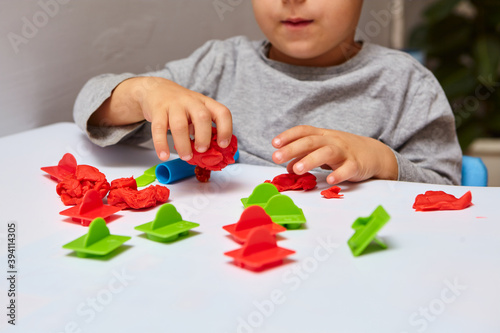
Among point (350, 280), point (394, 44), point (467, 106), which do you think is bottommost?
point (467, 106)

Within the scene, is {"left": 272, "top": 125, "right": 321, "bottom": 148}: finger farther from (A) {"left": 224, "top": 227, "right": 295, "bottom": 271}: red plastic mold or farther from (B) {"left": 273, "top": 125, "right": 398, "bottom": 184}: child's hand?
(A) {"left": 224, "top": 227, "right": 295, "bottom": 271}: red plastic mold

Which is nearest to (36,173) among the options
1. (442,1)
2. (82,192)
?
(82,192)

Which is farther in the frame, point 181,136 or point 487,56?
point 487,56

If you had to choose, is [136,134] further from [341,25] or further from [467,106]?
[467,106]

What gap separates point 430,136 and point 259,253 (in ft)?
2.01

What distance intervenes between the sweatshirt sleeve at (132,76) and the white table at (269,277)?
9.4 inches

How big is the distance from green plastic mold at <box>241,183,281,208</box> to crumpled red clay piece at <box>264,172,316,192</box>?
8 centimetres

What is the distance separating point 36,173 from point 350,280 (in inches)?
20.6

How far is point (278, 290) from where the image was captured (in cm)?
44

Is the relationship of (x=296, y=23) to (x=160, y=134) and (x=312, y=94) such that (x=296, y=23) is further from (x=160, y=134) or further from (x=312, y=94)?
(x=160, y=134)

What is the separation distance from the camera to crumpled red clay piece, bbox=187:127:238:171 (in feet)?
2.26

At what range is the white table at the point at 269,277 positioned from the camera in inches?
15.5

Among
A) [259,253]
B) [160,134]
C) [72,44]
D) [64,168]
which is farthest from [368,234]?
[72,44]

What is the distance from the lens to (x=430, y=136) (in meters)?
0.98
